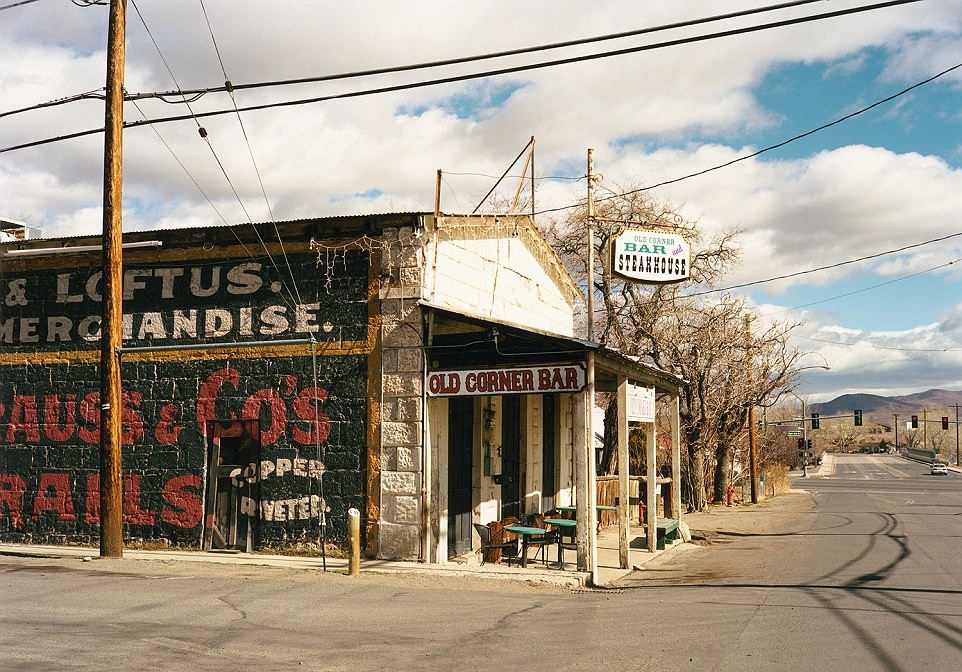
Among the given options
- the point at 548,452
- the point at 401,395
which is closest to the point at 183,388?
the point at 401,395

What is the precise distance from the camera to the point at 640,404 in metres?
15.8

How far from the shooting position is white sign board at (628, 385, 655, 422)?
1516cm

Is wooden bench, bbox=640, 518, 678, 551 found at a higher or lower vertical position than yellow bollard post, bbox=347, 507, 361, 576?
lower

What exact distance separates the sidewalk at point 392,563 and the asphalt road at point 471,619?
0.36 meters

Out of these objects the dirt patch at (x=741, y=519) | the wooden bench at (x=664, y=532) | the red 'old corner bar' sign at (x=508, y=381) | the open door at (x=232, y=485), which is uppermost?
the red 'old corner bar' sign at (x=508, y=381)

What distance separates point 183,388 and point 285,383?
2.06 meters

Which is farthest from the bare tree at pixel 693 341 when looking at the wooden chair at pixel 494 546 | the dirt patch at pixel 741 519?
the wooden chair at pixel 494 546

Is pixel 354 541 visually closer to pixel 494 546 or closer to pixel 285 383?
pixel 494 546

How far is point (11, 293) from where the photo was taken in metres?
16.9

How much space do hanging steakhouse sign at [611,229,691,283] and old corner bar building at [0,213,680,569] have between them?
4.67 meters

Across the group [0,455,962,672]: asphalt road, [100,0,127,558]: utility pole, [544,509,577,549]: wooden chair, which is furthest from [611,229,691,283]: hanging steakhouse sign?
[100,0,127,558]: utility pole

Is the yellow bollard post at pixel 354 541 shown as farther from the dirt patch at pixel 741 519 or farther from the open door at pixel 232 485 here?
the dirt patch at pixel 741 519

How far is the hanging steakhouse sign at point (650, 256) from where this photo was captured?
2148 cm

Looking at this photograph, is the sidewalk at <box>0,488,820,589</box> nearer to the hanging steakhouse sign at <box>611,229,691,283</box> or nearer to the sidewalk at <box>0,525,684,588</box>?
the sidewalk at <box>0,525,684,588</box>
